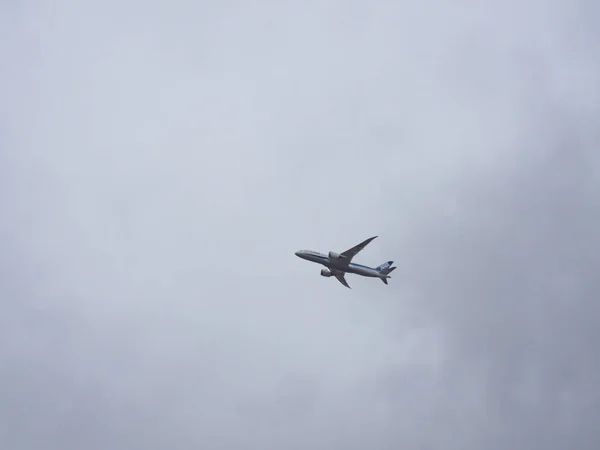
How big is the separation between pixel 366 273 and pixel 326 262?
11259 mm

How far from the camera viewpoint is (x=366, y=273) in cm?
19475

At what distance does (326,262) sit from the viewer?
630ft
